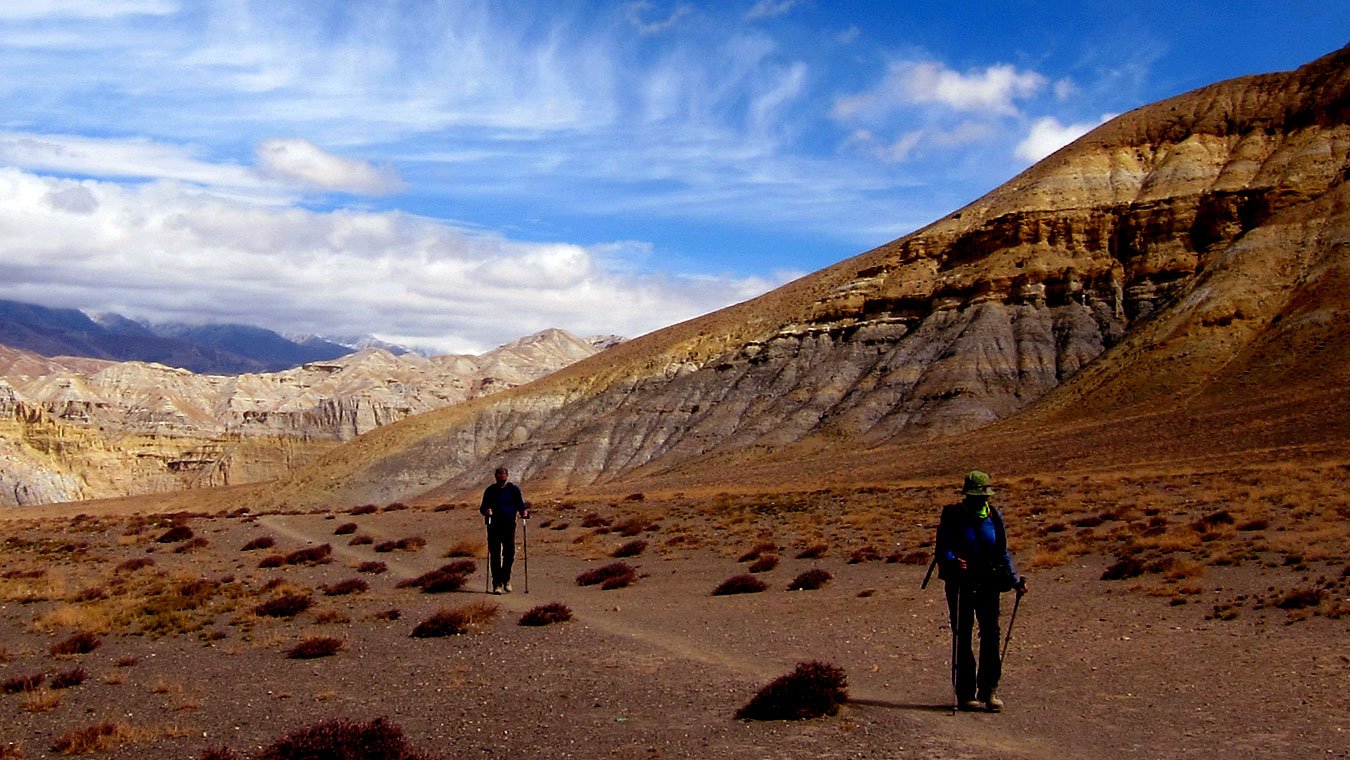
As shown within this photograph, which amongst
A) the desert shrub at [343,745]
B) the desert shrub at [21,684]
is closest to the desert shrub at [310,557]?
the desert shrub at [21,684]

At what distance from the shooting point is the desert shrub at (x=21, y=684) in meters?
11.4

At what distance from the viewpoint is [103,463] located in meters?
146

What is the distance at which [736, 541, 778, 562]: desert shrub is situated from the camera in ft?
75.7

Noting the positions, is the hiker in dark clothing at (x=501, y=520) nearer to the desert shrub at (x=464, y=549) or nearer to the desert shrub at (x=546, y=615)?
the desert shrub at (x=546, y=615)

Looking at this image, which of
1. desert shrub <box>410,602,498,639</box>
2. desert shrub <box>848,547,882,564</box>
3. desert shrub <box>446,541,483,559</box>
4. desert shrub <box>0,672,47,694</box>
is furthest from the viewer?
desert shrub <box>446,541,483,559</box>

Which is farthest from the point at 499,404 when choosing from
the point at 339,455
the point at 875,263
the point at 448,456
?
the point at 875,263

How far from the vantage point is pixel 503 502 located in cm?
1777

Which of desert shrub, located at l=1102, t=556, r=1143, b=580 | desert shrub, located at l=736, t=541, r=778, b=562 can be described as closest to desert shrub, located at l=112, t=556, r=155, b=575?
desert shrub, located at l=736, t=541, r=778, b=562

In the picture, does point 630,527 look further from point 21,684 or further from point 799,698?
point 799,698

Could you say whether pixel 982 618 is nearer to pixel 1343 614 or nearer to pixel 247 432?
pixel 1343 614

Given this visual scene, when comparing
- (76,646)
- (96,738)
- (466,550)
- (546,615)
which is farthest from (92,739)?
(466,550)

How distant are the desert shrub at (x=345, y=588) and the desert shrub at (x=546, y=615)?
201 inches

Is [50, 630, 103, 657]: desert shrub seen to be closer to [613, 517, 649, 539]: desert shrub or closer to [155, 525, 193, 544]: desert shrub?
[613, 517, 649, 539]: desert shrub

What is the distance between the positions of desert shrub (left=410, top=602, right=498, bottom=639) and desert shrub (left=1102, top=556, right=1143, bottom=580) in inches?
394
